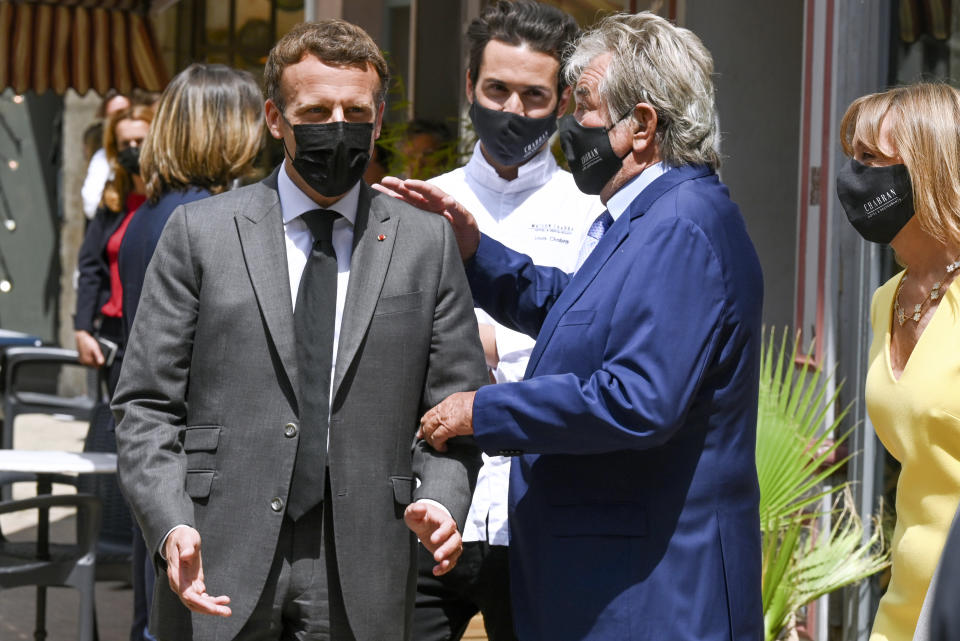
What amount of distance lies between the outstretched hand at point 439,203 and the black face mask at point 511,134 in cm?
46

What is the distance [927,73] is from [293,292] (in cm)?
269

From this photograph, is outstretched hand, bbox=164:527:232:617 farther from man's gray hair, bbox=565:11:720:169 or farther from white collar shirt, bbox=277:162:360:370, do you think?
man's gray hair, bbox=565:11:720:169

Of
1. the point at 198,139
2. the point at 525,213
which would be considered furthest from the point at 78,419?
the point at 525,213

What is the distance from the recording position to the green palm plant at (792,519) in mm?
4344

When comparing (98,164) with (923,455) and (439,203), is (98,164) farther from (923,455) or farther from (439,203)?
(923,455)

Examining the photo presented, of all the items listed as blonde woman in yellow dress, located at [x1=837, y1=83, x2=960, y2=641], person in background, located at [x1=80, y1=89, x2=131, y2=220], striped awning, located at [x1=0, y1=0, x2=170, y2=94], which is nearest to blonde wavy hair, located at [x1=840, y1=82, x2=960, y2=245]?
blonde woman in yellow dress, located at [x1=837, y1=83, x2=960, y2=641]

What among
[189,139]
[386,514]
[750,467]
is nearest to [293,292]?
[386,514]

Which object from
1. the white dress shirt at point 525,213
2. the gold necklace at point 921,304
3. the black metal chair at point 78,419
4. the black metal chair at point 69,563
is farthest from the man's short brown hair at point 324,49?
the black metal chair at point 78,419

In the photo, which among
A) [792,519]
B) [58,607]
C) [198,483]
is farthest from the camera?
[58,607]

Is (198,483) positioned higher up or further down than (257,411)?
further down

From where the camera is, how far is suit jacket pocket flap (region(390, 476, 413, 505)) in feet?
8.64

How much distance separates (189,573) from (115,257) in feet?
14.7

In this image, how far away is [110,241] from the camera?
6695 millimetres

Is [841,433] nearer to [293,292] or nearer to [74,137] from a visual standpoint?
[293,292]
